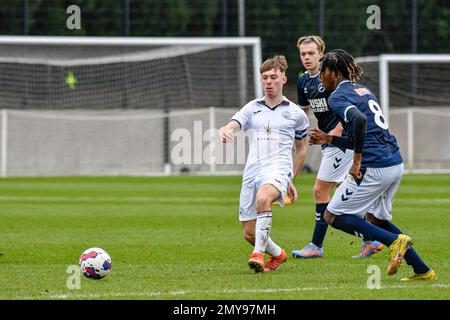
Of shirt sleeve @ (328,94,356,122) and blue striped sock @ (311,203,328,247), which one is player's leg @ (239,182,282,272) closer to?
shirt sleeve @ (328,94,356,122)

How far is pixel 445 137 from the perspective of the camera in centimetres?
3956

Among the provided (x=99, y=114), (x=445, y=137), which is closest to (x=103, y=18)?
(x=99, y=114)

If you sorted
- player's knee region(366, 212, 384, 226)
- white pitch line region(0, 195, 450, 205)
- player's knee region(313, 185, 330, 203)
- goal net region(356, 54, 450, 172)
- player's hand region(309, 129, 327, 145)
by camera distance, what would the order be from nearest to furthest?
player's hand region(309, 129, 327, 145), player's knee region(366, 212, 384, 226), player's knee region(313, 185, 330, 203), white pitch line region(0, 195, 450, 205), goal net region(356, 54, 450, 172)

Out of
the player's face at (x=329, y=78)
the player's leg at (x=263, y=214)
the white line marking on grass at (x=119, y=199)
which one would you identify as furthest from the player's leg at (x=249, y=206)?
the white line marking on grass at (x=119, y=199)

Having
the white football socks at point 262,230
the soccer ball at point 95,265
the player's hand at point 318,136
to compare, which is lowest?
the soccer ball at point 95,265

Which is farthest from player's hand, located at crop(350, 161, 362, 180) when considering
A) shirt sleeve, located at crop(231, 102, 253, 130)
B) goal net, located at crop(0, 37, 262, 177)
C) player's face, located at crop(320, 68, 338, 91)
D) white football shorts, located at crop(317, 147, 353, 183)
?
goal net, located at crop(0, 37, 262, 177)

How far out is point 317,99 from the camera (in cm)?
1139

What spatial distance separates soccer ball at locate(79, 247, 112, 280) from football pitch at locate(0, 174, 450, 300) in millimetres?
76

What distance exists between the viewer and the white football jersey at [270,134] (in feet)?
32.5

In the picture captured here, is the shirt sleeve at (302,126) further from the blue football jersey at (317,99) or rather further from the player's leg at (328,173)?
the player's leg at (328,173)

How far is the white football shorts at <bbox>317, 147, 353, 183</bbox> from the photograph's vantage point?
11594mm

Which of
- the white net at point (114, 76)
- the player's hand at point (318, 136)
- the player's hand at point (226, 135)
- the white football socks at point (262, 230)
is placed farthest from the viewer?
the white net at point (114, 76)

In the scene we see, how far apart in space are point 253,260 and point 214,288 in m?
1.02

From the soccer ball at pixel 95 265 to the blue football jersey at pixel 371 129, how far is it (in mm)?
2466
